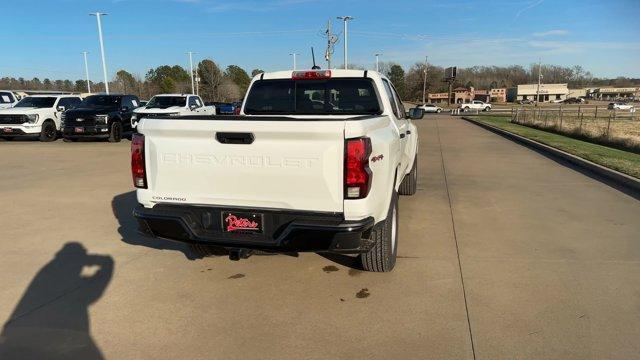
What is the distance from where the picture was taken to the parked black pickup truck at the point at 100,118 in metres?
17.2

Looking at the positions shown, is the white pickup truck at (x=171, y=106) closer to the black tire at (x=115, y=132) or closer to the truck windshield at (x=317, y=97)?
the black tire at (x=115, y=132)

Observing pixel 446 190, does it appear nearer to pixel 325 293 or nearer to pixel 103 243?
pixel 325 293

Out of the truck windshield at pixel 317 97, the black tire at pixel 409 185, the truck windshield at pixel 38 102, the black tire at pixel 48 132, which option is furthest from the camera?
the truck windshield at pixel 38 102

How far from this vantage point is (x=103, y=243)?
17.8ft

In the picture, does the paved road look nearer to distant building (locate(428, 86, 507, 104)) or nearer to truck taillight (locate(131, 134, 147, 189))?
truck taillight (locate(131, 134, 147, 189))

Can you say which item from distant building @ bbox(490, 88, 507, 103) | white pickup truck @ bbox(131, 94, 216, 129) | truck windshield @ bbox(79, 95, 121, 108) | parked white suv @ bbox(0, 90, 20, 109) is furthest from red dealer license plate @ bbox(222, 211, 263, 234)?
distant building @ bbox(490, 88, 507, 103)

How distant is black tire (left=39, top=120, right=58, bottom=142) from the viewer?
18344 millimetres

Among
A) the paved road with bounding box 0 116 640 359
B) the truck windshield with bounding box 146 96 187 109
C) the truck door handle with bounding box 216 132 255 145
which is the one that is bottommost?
the paved road with bounding box 0 116 640 359

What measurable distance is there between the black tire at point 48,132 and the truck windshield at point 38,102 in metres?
0.93

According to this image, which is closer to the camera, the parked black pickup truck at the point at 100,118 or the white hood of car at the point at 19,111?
the parked black pickup truck at the point at 100,118

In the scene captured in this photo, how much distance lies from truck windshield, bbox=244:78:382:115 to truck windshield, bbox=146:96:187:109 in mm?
14203

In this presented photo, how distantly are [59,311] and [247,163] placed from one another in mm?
1968

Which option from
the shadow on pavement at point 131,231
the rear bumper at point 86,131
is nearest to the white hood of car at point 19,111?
the rear bumper at point 86,131

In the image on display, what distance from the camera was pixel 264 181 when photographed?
351 cm
